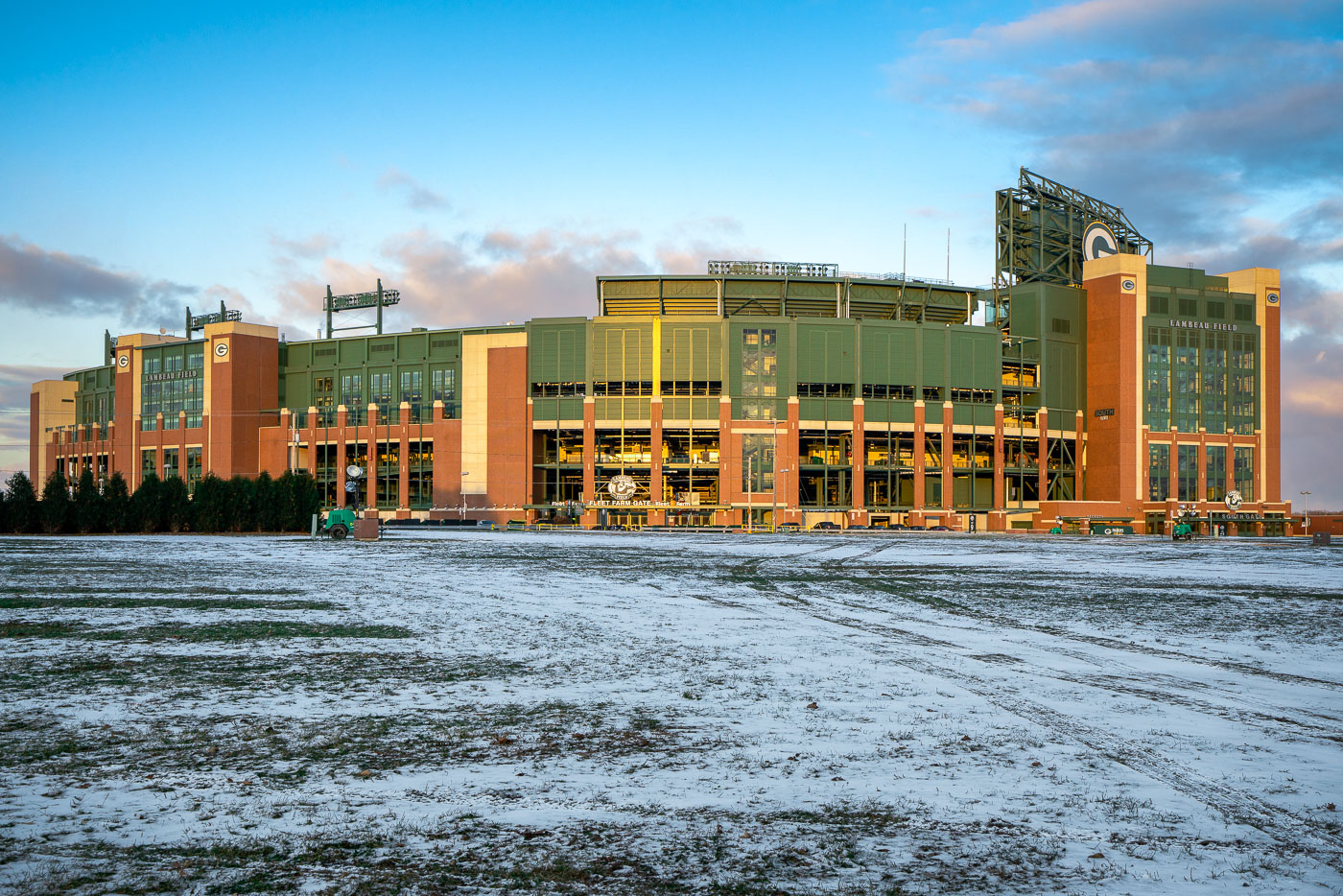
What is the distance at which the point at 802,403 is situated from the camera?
374 ft

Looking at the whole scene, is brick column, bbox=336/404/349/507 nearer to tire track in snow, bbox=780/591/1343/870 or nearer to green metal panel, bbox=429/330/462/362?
green metal panel, bbox=429/330/462/362

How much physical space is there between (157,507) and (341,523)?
22149 mm

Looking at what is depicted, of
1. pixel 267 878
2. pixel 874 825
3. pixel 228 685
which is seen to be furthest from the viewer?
pixel 228 685

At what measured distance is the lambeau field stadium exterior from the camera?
113625 mm

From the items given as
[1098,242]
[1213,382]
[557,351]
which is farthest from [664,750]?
[1098,242]

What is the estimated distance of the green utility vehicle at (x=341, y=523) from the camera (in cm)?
5869

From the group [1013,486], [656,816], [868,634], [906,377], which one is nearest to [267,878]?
[656,816]

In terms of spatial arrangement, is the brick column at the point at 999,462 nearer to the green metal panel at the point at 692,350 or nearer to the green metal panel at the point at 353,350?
the green metal panel at the point at 692,350

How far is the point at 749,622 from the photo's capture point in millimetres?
19250

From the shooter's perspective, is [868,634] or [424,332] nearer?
[868,634]

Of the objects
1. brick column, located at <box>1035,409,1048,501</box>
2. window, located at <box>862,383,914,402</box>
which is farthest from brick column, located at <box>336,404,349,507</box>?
brick column, located at <box>1035,409,1048,501</box>

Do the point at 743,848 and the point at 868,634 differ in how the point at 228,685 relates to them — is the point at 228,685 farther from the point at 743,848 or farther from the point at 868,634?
the point at 868,634

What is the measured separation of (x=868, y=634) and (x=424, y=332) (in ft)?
372

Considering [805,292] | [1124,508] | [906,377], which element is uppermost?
[805,292]
